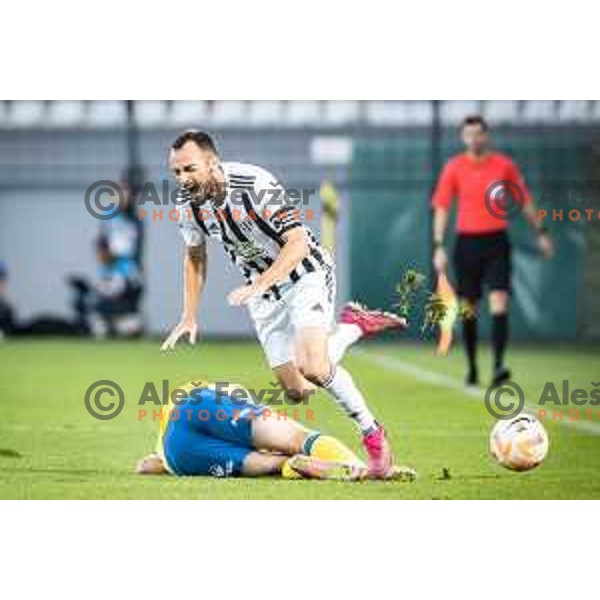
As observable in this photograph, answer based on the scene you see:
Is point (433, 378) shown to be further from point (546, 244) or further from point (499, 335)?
point (546, 244)

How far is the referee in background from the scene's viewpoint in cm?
805

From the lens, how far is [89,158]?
7980 millimetres

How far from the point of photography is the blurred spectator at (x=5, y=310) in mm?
7773

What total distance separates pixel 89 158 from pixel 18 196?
0.29 metres

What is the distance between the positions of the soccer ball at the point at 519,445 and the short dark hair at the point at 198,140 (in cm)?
136

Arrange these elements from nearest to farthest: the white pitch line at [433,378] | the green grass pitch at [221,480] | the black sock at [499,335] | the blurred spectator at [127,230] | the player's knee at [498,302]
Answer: the green grass pitch at [221,480], the white pitch line at [433,378], the blurred spectator at [127,230], the player's knee at [498,302], the black sock at [499,335]

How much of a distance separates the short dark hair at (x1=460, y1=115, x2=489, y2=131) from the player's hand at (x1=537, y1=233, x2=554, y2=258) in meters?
0.49

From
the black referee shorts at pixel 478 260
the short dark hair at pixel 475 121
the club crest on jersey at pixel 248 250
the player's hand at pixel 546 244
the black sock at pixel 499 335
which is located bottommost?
the black sock at pixel 499 335

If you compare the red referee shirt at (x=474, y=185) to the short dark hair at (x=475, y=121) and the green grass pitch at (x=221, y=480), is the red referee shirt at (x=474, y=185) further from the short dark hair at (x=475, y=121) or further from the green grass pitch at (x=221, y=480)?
the green grass pitch at (x=221, y=480)

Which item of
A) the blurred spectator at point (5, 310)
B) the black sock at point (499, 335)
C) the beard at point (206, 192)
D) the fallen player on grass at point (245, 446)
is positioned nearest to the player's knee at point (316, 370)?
the fallen player on grass at point (245, 446)

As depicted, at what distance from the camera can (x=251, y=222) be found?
740cm

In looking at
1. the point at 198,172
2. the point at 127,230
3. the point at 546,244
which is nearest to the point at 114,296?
the point at 127,230

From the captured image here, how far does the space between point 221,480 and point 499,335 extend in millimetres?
1734
